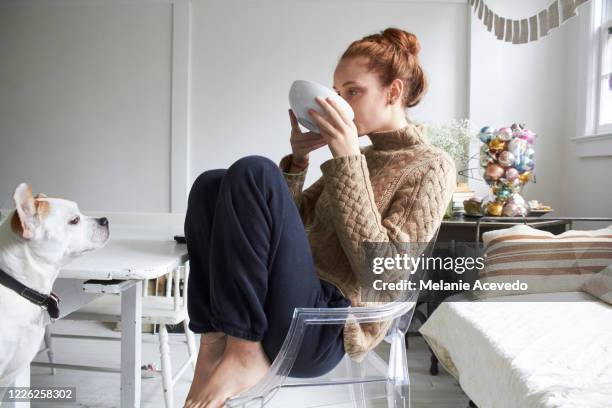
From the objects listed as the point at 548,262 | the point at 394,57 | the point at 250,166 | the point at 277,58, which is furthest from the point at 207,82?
the point at 250,166

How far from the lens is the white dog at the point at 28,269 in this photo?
845 millimetres

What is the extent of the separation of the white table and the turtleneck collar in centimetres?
55

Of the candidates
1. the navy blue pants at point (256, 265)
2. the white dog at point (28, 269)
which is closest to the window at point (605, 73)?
the navy blue pants at point (256, 265)

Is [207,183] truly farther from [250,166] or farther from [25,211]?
[25,211]

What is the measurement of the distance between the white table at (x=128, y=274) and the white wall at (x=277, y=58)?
216 centimetres

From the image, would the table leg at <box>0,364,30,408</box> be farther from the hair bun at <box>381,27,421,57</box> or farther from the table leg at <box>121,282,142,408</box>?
the hair bun at <box>381,27,421,57</box>

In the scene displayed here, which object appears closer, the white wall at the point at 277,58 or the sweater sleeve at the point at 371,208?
the sweater sleeve at the point at 371,208

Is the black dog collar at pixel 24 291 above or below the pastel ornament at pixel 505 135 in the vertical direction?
below

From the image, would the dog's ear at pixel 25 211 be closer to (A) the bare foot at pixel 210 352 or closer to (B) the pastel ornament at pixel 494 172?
(A) the bare foot at pixel 210 352

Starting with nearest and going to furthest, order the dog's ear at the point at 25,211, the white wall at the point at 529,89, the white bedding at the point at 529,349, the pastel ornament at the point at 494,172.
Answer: the dog's ear at the point at 25,211, the white bedding at the point at 529,349, the pastel ornament at the point at 494,172, the white wall at the point at 529,89

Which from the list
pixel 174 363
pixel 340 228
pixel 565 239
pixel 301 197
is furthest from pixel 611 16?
pixel 174 363

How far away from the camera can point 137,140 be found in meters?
3.86

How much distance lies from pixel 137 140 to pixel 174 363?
1796 mm

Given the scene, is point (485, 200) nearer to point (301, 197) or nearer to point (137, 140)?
point (301, 197)
